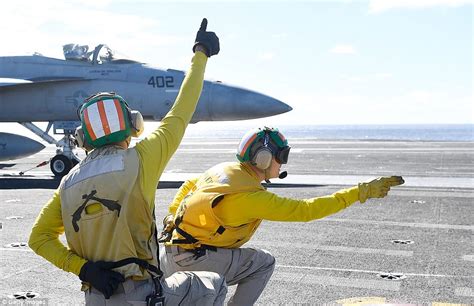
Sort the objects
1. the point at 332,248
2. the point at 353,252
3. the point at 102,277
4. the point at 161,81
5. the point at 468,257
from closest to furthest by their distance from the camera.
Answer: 1. the point at 102,277
2. the point at 468,257
3. the point at 353,252
4. the point at 332,248
5. the point at 161,81

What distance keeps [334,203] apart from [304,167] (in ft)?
62.5

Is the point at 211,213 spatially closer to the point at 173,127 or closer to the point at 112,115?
the point at 173,127

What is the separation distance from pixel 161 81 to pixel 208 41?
1453 centimetres

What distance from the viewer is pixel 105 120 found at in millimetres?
3115

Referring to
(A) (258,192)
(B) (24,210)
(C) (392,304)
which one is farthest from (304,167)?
(A) (258,192)

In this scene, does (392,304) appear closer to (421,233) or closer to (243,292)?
(243,292)

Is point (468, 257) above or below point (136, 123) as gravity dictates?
below

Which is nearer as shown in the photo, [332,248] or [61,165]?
[332,248]

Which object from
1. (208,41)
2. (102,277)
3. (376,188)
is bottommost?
(102,277)

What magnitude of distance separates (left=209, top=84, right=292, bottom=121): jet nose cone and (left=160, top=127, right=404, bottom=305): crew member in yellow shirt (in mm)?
12260

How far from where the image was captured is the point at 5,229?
31.6 ft

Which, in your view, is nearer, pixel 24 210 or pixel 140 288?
pixel 140 288

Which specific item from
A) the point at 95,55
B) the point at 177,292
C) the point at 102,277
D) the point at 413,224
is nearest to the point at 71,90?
the point at 95,55

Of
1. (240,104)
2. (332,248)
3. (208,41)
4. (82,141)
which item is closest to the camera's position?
(82,141)
